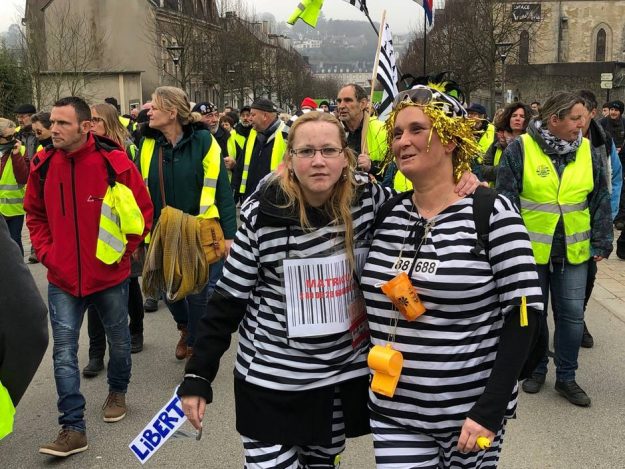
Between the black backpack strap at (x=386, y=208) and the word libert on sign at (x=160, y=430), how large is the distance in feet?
3.29

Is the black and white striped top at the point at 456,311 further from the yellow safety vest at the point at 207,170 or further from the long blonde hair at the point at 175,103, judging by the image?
the long blonde hair at the point at 175,103

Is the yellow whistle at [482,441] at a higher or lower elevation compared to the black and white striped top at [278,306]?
lower

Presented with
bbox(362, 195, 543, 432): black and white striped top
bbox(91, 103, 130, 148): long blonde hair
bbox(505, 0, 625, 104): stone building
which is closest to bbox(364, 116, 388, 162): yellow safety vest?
bbox(91, 103, 130, 148): long blonde hair

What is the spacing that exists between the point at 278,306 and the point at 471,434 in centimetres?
78

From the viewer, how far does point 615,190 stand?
5.06 meters

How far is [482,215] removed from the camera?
7.36 feet

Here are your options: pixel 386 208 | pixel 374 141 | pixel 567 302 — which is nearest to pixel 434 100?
pixel 386 208

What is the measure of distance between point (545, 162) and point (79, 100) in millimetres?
2931

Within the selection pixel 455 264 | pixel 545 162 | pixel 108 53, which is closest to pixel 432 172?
pixel 455 264

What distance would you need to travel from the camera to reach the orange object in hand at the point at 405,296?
2203 mm

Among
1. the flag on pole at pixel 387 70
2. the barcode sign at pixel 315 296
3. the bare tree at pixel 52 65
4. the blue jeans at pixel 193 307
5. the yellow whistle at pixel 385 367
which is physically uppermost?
the bare tree at pixel 52 65

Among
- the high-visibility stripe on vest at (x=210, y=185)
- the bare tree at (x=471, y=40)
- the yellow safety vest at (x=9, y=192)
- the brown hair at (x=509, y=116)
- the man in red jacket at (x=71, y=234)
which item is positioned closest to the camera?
the man in red jacket at (x=71, y=234)

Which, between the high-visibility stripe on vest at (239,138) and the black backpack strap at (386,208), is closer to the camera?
the black backpack strap at (386,208)

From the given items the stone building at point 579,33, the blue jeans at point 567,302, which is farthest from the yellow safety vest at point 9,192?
the stone building at point 579,33
